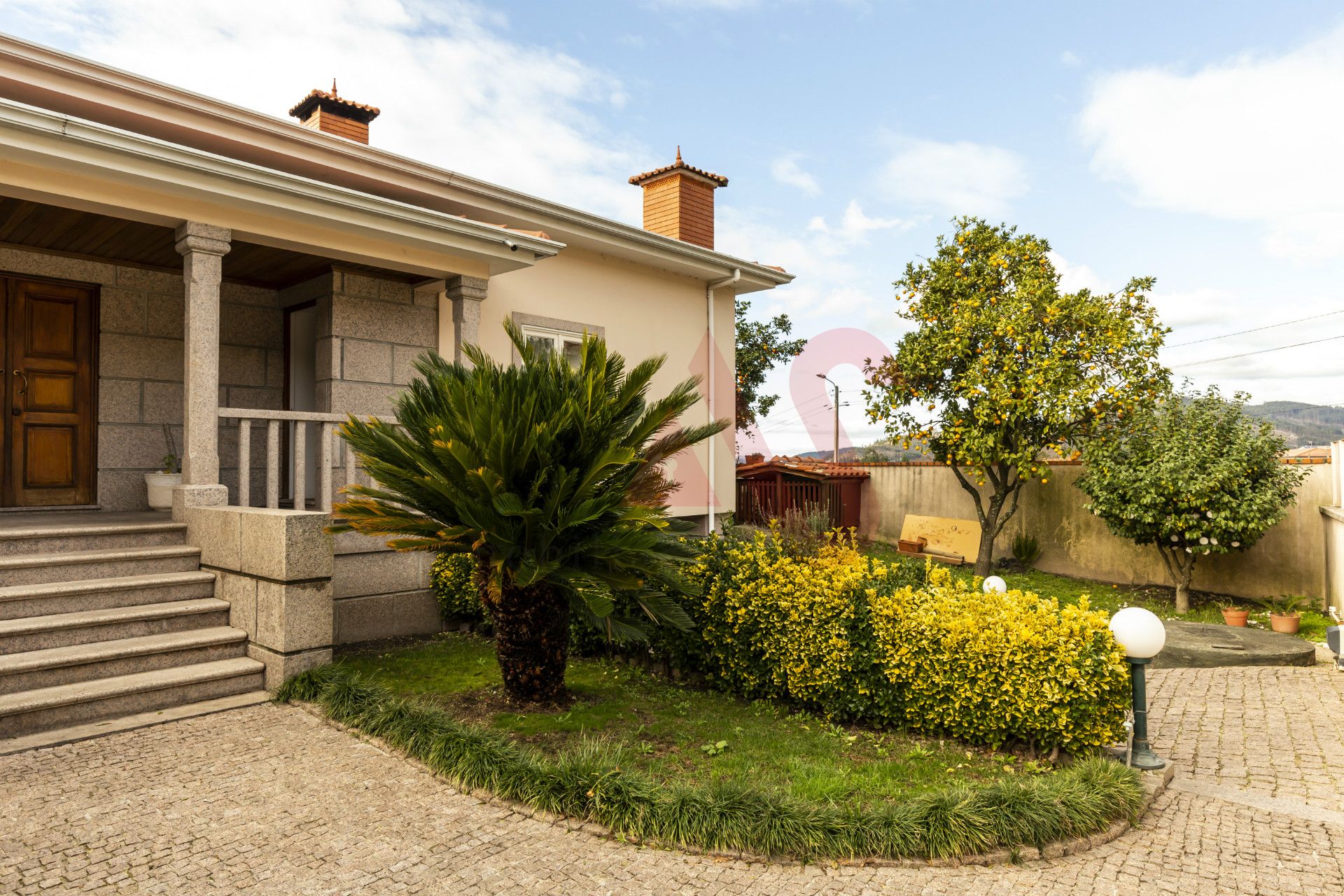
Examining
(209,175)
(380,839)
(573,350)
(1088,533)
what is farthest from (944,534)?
(380,839)

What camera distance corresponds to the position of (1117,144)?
12469 mm

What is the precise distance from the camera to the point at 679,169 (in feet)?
39.3

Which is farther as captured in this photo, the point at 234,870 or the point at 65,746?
the point at 65,746

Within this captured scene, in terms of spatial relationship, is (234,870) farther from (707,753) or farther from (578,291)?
(578,291)

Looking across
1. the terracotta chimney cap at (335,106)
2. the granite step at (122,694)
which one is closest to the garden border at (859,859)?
the granite step at (122,694)

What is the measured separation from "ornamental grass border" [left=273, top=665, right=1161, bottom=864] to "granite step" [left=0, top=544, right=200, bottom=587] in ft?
10.0

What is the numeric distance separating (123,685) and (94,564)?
1.22 metres

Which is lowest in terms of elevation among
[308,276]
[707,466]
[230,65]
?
[707,466]

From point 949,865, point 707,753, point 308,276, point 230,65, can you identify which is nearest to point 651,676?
point 707,753

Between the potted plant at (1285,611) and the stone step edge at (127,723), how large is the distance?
10416 mm

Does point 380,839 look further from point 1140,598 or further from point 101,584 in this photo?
point 1140,598

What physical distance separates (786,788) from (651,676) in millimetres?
2332

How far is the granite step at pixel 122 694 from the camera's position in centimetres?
427

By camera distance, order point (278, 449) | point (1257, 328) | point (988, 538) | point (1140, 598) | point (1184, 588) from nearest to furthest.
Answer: point (278, 449)
point (1184, 588)
point (1140, 598)
point (988, 538)
point (1257, 328)
